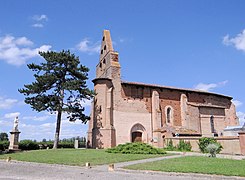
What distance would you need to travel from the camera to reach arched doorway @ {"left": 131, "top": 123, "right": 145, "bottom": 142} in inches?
1355

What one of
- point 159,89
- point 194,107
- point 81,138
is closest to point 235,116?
point 194,107

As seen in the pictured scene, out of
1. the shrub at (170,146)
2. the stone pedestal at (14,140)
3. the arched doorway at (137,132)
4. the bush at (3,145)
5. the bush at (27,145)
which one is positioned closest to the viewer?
the stone pedestal at (14,140)

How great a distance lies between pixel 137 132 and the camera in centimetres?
3478

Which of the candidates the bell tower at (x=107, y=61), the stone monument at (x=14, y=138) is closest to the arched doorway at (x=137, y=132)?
the bell tower at (x=107, y=61)

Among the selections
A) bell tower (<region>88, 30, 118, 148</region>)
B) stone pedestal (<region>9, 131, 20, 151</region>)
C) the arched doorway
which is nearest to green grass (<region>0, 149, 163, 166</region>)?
stone pedestal (<region>9, 131, 20, 151</region>)

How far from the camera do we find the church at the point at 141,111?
1272 inches

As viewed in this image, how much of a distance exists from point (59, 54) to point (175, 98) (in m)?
20.7

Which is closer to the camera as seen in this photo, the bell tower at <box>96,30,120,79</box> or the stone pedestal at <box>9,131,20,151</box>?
the stone pedestal at <box>9,131,20,151</box>

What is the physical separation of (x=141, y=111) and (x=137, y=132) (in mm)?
3314

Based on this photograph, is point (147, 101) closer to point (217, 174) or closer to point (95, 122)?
point (95, 122)

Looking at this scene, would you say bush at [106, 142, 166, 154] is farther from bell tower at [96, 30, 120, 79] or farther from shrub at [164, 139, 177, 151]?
bell tower at [96, 30, 120, 79]

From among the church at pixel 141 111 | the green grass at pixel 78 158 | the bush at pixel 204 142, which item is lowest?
the green grass at pixel 78 158

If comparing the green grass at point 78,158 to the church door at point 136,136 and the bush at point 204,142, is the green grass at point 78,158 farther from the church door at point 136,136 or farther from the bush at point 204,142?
the church door at point 136,136

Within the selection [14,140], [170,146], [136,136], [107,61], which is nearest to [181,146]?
[170,146]
